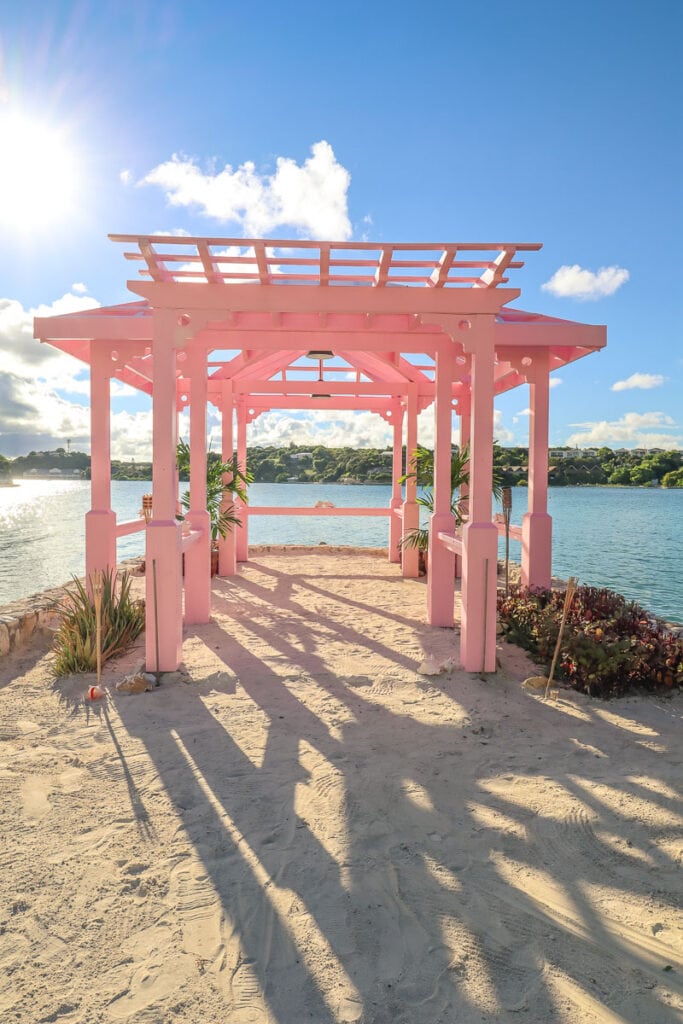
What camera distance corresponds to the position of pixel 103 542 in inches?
271

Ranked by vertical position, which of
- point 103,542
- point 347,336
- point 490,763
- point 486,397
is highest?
point 347,336

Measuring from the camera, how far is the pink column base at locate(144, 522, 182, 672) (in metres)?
5.01

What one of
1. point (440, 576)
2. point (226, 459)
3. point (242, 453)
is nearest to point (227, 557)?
point (226, 459)

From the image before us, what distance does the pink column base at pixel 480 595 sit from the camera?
5094 millimetres

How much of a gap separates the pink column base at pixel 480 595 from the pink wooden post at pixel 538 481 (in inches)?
96.3

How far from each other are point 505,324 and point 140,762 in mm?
5437

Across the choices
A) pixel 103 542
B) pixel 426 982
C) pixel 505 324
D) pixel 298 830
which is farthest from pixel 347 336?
pixel 426 982

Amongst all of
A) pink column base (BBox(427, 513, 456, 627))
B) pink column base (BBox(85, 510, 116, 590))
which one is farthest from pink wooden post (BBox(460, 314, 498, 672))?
pink column base (BBox(85, 510, 116, 590))

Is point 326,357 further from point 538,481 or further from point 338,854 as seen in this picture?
point 338,854

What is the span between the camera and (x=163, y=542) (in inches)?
198

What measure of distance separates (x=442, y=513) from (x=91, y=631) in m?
3.80

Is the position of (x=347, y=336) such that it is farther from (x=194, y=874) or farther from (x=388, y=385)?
(x=194, y=874)

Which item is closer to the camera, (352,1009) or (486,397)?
(352,1009)

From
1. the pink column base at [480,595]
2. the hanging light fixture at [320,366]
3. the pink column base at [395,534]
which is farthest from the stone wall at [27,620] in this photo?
the pink column base at [395,534]
